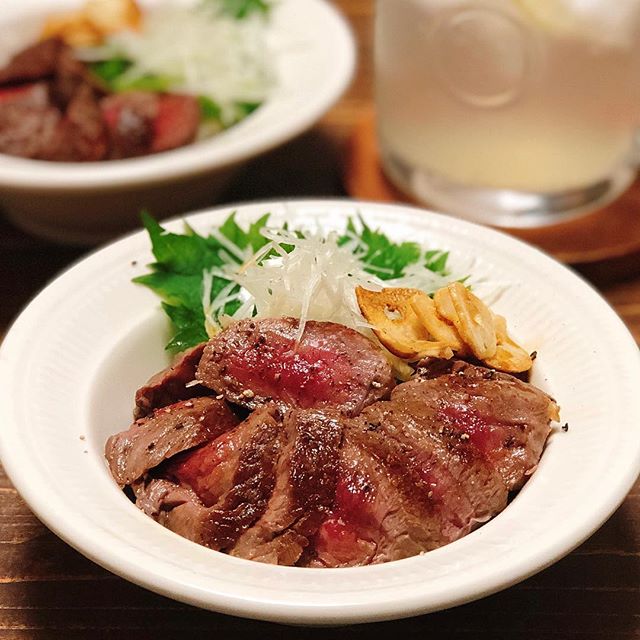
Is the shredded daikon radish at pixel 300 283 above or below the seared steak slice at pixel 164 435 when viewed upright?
above

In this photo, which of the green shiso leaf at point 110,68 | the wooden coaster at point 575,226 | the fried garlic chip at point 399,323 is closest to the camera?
the fried garlic chip at point 399,323

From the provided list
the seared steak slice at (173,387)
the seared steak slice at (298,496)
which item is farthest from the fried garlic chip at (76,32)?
the seared steak slice at (298,496)

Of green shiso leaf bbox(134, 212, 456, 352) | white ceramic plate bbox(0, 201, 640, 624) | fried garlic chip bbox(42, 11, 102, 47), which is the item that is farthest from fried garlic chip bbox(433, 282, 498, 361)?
fried garlic chip bbox(42, 11, 102, 47)

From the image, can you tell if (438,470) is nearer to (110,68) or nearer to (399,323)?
(399,323)

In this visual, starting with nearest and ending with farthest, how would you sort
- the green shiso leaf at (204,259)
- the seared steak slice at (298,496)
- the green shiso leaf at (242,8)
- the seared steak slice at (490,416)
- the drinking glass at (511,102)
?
the seared steak slice at (298,496)
the seared steak slice at (490,416)
the green shiso leaf at (204,259)
the drinking glass at (511,102)
the green shiso leaf at (242,8)

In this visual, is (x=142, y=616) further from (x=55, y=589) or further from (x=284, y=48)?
(x=284, y=48)

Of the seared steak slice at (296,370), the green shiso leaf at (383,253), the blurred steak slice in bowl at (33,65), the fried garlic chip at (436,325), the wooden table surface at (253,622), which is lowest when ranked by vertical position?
the wooden table surface at (253,622)

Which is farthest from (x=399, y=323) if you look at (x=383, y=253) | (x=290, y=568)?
(x=290, y=568)

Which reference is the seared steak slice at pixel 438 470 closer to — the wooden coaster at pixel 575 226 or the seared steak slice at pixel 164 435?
the seared steak slice at pixel 164 435
